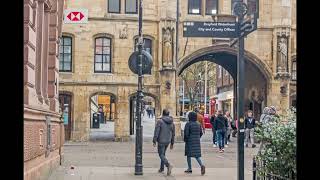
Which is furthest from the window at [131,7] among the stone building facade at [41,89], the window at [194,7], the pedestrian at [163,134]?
the pedestrian at [163,134]

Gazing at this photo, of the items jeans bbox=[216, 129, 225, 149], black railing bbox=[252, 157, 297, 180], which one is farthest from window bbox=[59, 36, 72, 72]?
black railing bbox=[252, 157, 297, 180]

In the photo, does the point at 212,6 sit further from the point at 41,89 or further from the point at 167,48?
the point at 41,89

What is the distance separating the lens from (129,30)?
3303 centimetres

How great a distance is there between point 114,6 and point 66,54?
3757mm

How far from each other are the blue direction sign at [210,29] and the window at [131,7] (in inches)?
966

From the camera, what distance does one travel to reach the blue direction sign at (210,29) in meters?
8.98

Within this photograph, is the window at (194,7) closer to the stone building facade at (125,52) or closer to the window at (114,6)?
the stone building facade at (125,52)

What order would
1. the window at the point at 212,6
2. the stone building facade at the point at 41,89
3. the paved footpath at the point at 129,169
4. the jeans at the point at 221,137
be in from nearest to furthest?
the stone building facade at the point at 41,89 → the paved footpath at the point at 129,169 → the jeans at the point at 221,137 → the window at the point at 212,6

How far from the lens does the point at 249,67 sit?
36.9m

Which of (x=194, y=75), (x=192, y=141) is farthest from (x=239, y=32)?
(x=194, y=75)

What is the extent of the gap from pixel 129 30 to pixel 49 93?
17.5m

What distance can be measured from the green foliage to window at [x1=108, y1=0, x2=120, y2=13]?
86.1 ft
